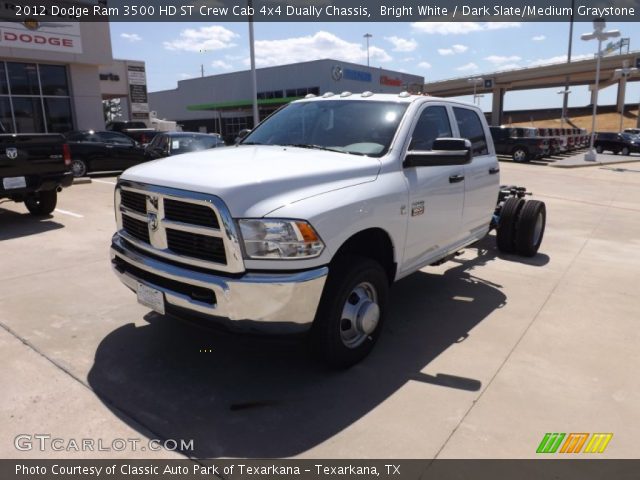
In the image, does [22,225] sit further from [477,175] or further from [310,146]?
[477,175]

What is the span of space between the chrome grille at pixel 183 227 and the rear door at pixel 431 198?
160 cm

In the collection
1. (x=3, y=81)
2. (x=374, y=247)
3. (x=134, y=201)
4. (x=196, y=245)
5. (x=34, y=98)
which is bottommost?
(x=374, y=247)

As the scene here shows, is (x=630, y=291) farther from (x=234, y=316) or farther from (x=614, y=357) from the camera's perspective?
(x=234, y=316)

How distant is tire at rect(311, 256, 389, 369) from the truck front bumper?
0.58ft

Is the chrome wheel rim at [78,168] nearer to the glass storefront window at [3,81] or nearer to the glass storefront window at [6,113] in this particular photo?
the glass storefront window at [6,113]

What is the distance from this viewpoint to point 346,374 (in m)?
3.54

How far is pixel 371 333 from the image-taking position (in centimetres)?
371

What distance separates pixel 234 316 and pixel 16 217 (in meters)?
7.67

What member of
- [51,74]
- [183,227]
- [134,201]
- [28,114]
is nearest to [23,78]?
[51,74]

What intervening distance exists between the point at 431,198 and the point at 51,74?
21.2 m

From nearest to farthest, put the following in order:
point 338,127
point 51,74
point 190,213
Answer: point 190,213 → point 338,127 → point 51,74

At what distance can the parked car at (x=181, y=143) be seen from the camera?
11430mm

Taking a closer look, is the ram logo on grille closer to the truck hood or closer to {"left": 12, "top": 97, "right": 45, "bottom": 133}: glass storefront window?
the truck hood

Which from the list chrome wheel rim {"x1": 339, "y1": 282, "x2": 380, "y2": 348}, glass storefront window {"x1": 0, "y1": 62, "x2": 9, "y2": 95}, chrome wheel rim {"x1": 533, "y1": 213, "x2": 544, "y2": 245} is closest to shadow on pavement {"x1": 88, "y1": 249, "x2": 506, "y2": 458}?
chrome wheel rim {"x1": 339, "y1": 282, "x2": 380, "y2": 348}
